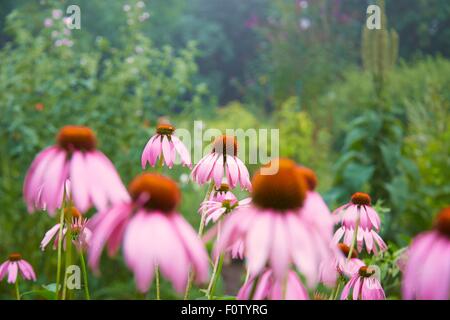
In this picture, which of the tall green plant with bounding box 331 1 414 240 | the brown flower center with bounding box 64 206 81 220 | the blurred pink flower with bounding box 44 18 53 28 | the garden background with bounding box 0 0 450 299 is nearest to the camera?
the brown flower center with bounding box 64 206 81 220

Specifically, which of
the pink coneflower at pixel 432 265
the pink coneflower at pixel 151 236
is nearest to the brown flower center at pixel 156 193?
the pink coneflower at pixel 151 236

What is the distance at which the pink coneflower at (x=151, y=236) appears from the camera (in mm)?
463

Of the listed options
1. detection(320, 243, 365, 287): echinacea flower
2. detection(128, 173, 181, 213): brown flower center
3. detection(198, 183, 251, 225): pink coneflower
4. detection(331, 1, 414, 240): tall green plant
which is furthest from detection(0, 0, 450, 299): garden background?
detection(128, 173, 181, 213): brown flower center

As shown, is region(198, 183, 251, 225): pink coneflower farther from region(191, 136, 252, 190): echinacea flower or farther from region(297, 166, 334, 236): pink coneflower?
region(297, 166, 334, 236): pink coneflower

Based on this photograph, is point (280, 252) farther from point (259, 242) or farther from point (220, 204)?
point (220, 204)

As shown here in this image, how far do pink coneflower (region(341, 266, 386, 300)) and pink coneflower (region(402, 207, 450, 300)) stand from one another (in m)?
0.29

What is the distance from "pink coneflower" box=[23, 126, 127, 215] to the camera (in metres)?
0.54

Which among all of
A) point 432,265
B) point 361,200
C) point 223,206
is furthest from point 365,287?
point 432,265

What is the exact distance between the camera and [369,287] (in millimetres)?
789

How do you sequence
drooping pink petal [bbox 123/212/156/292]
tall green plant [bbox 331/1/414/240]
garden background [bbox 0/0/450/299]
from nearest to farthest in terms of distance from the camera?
drooping pink petal [bbox 123/212/156/292] < garden background [bbox 0/0/450/299] < tall green plant [bbox 331/1/414/240]

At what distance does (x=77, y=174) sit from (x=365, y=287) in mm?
460

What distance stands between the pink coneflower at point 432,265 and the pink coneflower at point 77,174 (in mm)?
282

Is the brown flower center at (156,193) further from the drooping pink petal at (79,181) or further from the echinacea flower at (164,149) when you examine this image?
the echinacea flower at (164,149)
